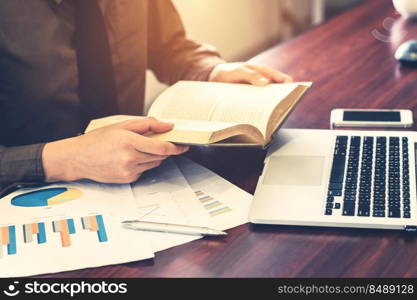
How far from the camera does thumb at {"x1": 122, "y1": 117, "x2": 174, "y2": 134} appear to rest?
103 centimetres

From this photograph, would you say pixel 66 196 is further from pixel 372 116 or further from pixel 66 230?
pixel 372 116

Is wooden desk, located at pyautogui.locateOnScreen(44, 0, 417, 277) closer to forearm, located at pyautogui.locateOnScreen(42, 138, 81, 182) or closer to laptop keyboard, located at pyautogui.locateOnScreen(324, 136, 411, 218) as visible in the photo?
laptop keyboard, located at pyautogui.locateOnScreen(324, 136, 411, 218)

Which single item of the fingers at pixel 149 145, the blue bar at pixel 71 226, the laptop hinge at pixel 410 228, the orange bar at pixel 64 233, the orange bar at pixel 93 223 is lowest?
the orange bar at pixel 64 233

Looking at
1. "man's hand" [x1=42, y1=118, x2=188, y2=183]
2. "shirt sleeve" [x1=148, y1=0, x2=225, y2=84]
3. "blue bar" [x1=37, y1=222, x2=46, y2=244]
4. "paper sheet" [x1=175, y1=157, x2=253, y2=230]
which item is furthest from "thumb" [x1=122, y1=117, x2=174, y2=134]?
"shirt sleeve" [x1=148, y1=0, x2=225, y2=84]

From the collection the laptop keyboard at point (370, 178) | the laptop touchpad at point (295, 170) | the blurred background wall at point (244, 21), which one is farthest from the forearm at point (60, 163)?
the blurred background wall at point (244, 21)

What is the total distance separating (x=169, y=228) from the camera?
907mm

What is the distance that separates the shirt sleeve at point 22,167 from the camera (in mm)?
1060

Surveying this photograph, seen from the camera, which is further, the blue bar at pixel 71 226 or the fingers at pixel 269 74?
the fingers at pixel 269 74

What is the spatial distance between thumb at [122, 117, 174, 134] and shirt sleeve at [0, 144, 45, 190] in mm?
165

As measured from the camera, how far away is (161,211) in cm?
96

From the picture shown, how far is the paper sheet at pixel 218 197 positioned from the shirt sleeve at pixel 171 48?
46 centimetres

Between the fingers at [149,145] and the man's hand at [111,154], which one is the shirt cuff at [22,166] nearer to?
the man's hand at [111,154]

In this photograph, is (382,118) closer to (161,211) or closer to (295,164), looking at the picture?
(295,164)

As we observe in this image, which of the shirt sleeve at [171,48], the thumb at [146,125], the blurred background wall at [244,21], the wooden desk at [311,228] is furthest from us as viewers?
the blurred background wall at [244,21]
